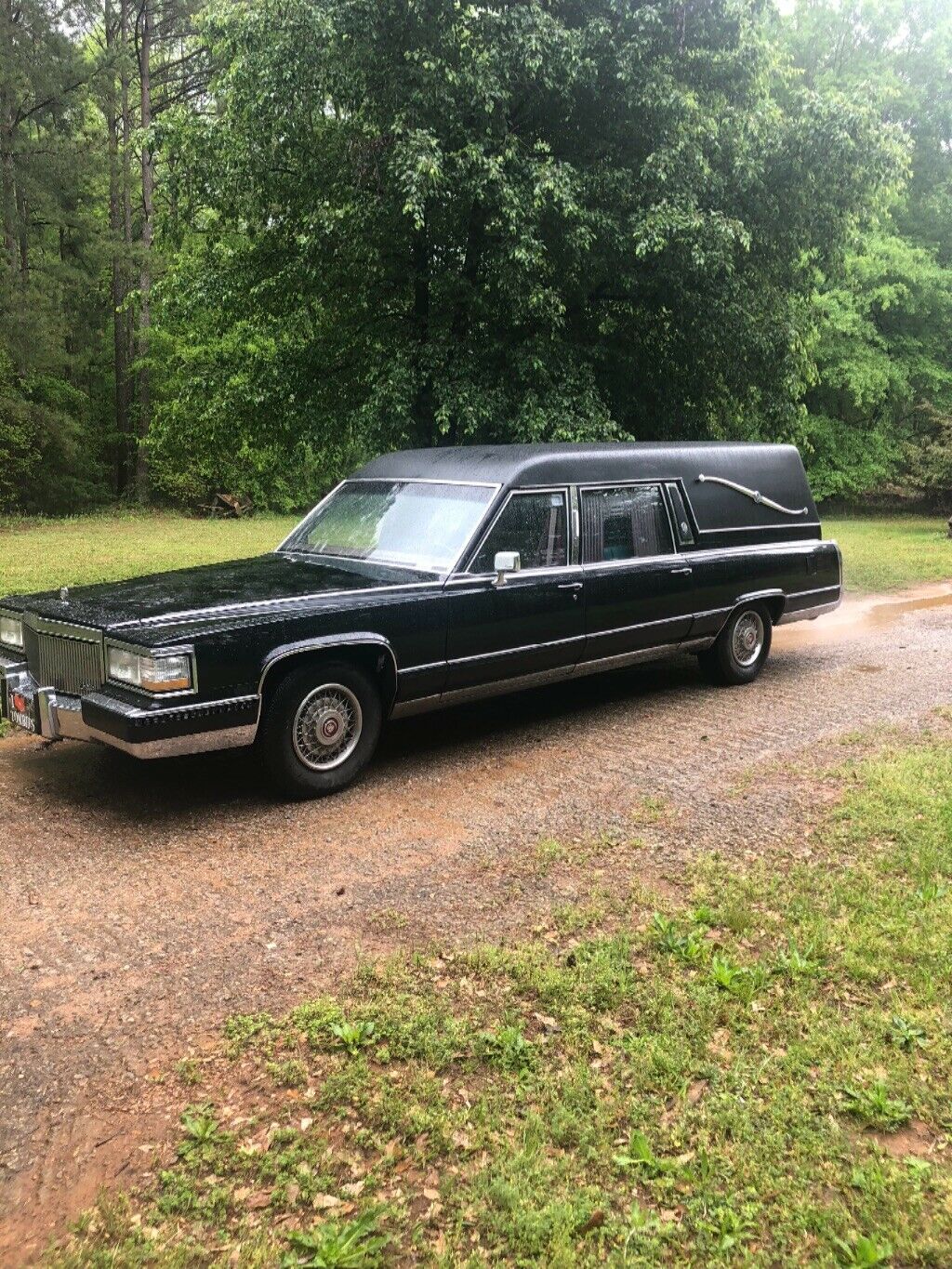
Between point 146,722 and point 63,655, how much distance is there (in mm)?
893

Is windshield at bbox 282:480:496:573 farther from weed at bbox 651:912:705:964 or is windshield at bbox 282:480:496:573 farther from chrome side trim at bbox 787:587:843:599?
chrome side trim at bbox 787:587:843:599

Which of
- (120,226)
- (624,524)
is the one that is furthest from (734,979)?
(120,226)

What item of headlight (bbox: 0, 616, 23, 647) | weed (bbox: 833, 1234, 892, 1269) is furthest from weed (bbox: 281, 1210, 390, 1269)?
headlight (bbox: 0, 616, 23, 647)

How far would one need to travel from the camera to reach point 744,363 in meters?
12.5

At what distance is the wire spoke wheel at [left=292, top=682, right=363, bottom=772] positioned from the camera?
5.21m

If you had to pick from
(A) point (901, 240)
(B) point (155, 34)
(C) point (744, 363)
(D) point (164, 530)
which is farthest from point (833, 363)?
(B) point (155, 34)

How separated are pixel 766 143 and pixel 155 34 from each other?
25277mm

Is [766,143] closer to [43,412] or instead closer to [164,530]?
[164,530]

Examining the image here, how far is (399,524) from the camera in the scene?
6469 mm

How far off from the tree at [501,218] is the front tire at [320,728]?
229 inches

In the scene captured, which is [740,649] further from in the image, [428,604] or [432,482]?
[428,604]

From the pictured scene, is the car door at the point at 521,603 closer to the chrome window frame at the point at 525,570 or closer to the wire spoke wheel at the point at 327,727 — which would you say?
the chrome window frame at the point at 525,570

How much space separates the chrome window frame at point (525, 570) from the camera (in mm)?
5992

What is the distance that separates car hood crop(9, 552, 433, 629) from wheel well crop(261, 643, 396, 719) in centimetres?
33
